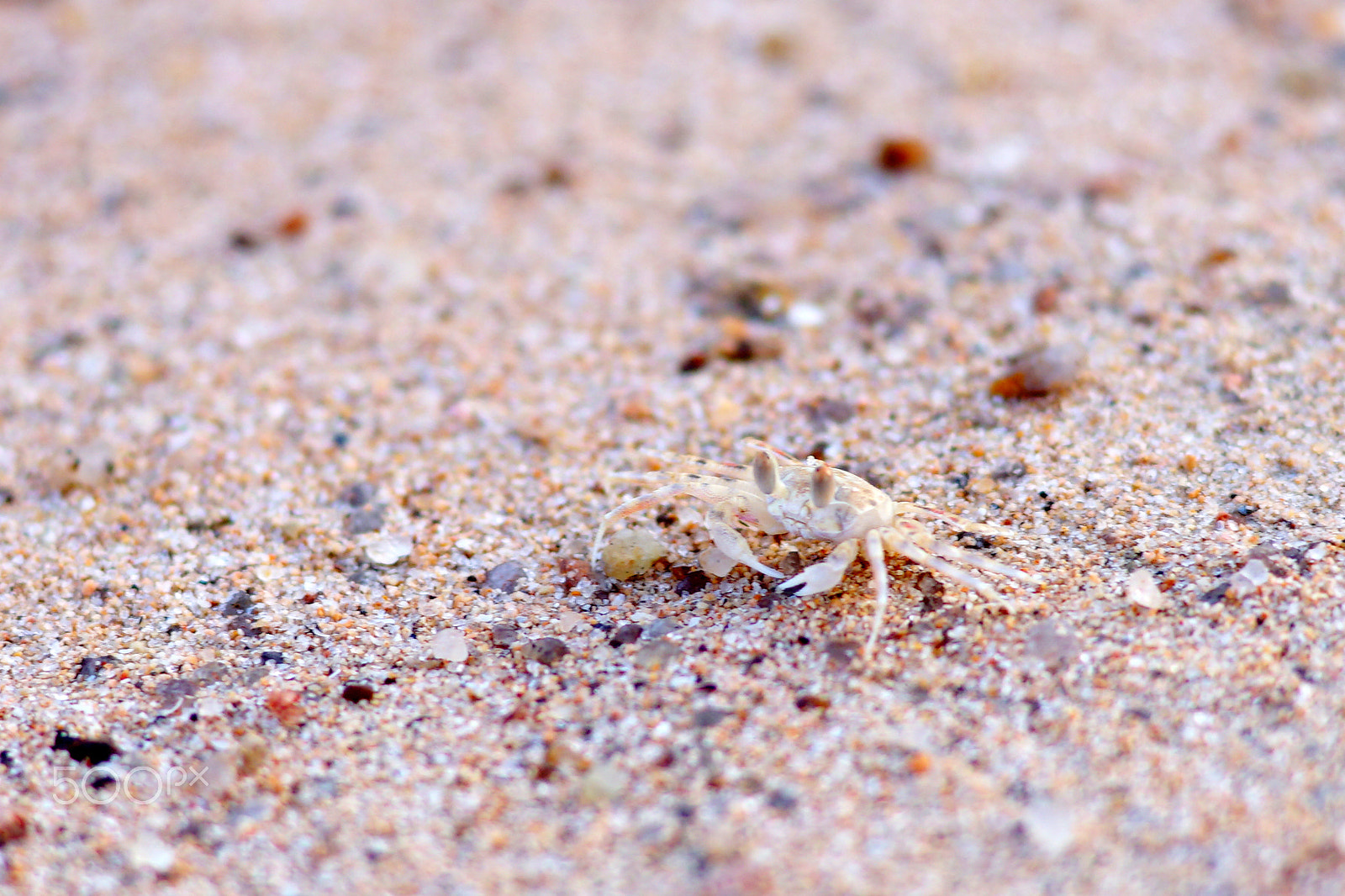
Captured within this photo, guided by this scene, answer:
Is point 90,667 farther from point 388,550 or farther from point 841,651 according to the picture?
point 841,651

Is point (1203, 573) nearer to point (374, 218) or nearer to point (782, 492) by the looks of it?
point (782, 492)

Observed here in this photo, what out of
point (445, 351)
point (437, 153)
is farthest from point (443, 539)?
point (437, 153)

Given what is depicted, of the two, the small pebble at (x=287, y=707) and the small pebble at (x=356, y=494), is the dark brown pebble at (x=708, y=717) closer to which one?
the small pebble at (x=287, y=707)

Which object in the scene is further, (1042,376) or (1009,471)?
(1042,376)

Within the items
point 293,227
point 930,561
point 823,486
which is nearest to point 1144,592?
point 930,561

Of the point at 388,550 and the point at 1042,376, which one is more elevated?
the point at 1042,376
